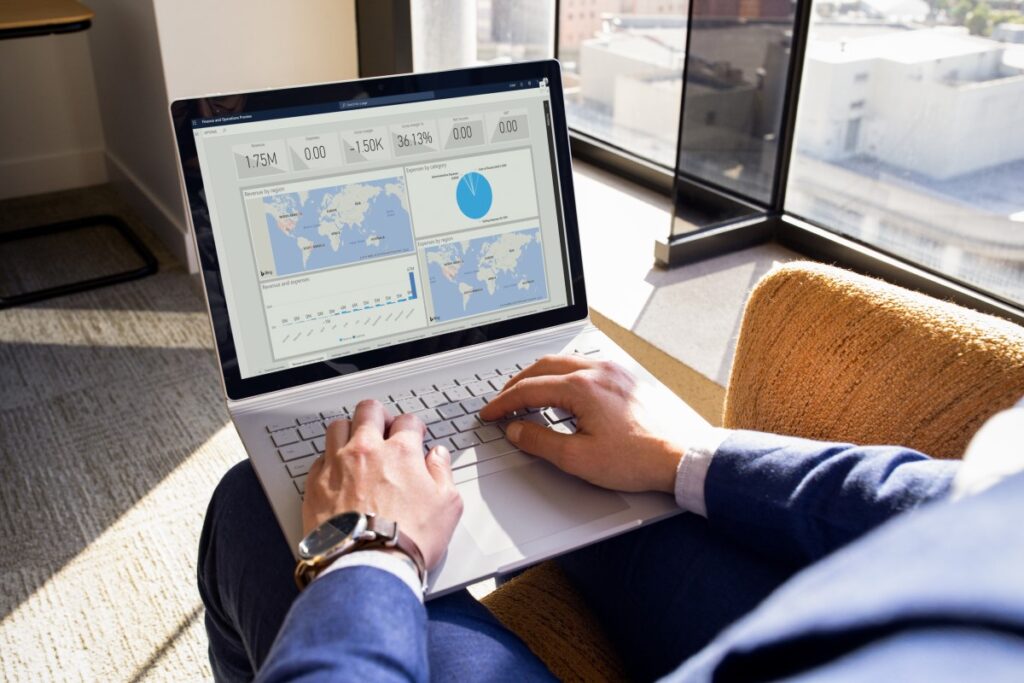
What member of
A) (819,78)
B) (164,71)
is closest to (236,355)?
(164,71)

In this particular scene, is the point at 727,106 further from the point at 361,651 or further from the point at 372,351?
the point at 361,651

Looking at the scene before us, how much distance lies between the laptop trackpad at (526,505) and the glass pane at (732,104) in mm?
1563

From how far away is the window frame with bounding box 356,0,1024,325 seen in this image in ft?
7.39

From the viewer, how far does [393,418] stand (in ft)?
2.75

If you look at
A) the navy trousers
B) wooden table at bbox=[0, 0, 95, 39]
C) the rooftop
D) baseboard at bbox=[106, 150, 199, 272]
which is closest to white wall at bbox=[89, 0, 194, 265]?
baseboard at bbox=[106, 150, 199, 272]

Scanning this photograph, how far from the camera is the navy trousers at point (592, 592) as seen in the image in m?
0.75

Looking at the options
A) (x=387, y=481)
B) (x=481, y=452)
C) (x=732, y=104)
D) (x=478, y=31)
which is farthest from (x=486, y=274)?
(x=478, y=31)

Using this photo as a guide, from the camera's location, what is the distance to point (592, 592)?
0.89m

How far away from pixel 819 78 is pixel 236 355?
190 cm

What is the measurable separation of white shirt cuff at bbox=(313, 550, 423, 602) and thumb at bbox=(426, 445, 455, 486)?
11cm

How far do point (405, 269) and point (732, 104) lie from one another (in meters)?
1.61

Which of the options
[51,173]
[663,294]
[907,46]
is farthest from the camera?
[51,173]

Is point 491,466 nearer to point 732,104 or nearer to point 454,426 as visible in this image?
point 454,426

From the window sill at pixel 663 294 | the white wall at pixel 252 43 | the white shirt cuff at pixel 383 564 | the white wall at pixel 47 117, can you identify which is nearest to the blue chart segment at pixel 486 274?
the white shirt cuff at pixel 383 564
